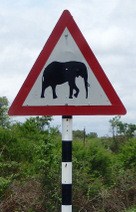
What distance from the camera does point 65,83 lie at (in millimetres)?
4504

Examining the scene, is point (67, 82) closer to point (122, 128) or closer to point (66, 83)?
point (66, 83)

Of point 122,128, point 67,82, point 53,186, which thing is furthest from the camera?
point 122,128

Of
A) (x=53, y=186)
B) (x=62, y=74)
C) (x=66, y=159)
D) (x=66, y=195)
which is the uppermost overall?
(x=62, y=74)

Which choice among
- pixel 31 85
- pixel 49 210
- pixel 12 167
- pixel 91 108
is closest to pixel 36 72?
pixel 31 85

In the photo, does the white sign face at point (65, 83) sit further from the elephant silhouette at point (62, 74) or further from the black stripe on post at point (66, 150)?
the black stripe on post at point (66, 150)

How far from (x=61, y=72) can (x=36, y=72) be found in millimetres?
200

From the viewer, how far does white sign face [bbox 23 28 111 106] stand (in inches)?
176

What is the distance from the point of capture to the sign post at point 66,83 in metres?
4.48

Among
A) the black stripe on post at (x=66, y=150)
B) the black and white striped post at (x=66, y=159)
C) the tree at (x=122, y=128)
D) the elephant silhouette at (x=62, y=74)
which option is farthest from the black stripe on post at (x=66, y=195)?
the tree at (x=122, y=128)

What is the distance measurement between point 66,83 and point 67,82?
0.04 ft

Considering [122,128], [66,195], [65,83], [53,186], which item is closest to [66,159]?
[66,195]

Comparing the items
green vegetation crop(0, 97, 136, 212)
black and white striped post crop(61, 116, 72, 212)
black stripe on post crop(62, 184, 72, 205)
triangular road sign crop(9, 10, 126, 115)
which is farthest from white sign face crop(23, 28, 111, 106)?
green vegetation crop(0, 97, 136, 212)

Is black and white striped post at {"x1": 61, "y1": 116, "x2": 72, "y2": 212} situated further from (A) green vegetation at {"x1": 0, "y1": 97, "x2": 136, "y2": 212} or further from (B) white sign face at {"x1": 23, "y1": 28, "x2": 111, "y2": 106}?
(A) green vegetation at {"x1": 0, "y1": 97, "x2": 136, "y2": 212}

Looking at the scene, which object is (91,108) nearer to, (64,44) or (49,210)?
(64,44)
